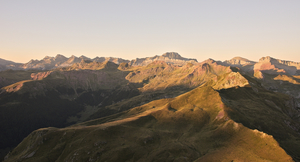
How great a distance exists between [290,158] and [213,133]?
6413cm

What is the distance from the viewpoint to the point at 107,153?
167 metres

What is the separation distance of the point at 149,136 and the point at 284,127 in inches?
5728

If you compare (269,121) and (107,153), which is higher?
(269,121)

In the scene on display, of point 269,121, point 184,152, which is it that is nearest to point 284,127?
point 269,121

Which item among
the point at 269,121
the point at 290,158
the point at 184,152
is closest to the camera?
the point at 290,158

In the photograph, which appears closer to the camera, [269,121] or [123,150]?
→ [123,150]

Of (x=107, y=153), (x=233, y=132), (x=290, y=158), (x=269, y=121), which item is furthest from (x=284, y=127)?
(x=107, y=153)

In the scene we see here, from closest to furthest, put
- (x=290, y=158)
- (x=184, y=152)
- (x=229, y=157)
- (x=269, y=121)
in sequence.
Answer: (x=290, y=158)
(x=229, y=157)
(x=184, y=152)
(x=269, y=121)

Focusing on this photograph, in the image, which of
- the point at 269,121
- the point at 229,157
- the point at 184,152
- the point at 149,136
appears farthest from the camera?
the point at 269,121

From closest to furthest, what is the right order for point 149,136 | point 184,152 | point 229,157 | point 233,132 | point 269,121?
point 229,157 < point 184,152 < point 233,132 < point 149,136 < point 269,121

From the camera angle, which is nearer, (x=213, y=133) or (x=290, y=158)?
(x=290, y=158)

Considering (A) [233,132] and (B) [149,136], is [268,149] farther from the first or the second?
(B) [149,136]

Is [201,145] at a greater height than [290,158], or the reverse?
[290,158]

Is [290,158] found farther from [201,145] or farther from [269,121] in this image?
[269,121]
